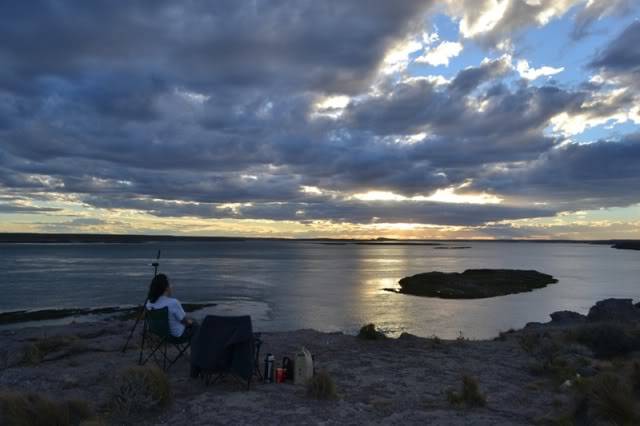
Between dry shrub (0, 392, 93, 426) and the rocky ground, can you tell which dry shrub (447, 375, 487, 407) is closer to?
the rocky ground

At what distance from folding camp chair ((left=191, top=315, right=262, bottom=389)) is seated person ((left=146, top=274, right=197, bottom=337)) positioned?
770mm

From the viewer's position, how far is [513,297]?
42.8 m

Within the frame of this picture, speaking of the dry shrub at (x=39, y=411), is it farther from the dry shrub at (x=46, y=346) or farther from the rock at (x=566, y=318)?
the rock at (x=566, y=318)

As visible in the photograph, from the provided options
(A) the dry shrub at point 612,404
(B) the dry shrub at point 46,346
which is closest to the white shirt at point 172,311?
(B) the dry shrub at point 46,346

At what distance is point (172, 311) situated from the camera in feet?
28.4

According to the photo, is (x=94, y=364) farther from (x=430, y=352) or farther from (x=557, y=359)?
(x=557, y=359)

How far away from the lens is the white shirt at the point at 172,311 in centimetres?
861

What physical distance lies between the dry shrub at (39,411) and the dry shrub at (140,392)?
41 cm

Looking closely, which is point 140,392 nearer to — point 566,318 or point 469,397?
point 469,397

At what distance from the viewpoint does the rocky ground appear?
6.80 m

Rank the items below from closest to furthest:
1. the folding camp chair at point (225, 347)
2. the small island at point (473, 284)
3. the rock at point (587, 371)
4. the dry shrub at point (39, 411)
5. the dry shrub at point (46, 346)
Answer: the dry shrub at point (39, 411) < the folding camp chair at point (225, 347) < the rock at point (587, 371) < the dry shrub at point (46, 346) < the small island at point (473, 284)

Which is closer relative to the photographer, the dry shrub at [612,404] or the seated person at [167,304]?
the dry shrub at [612,404]

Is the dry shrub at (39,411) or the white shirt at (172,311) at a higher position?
the white shirt at (172,311)

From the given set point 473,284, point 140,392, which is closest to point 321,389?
point 140,392
